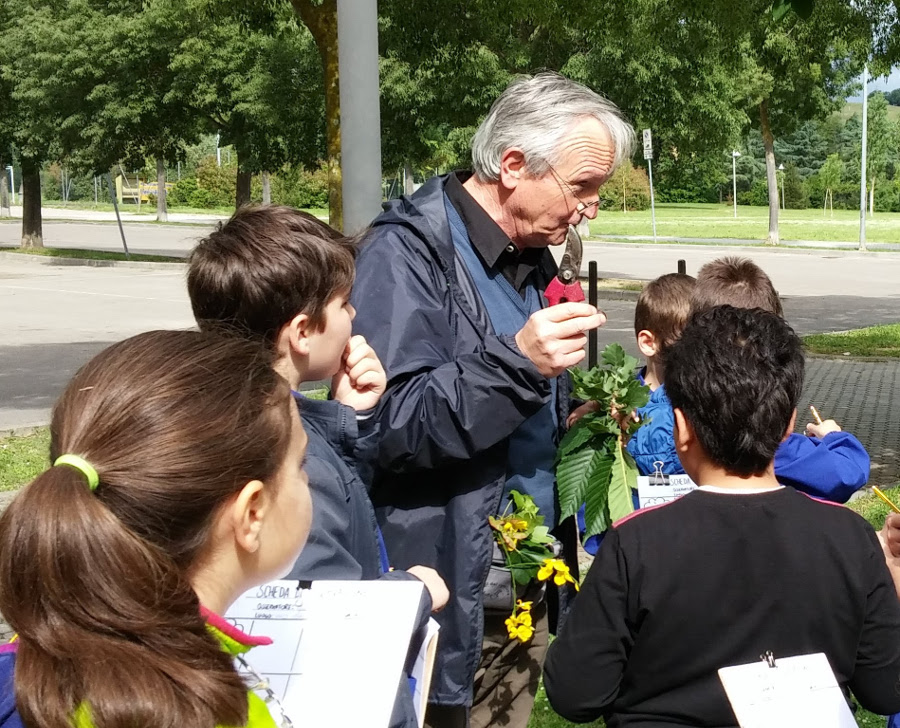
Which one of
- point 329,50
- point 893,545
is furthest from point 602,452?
point 329,50

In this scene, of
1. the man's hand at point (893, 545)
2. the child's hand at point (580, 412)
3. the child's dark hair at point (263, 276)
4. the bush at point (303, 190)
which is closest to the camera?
the child's dark hair at point (263, 276)

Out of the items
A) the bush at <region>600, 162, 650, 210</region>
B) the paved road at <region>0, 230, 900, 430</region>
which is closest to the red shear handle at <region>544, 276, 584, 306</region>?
the paved road at <region>0, 230, 900, 430</region>

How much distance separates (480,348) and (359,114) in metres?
2.74

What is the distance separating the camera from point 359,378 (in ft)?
7.61

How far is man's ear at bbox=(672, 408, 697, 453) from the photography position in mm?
2158

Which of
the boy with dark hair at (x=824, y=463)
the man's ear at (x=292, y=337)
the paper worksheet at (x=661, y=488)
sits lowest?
the paper worksheet at (x=661, y=488)

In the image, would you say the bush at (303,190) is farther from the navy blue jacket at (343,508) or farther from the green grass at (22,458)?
the navy blue jacket at (343,508)

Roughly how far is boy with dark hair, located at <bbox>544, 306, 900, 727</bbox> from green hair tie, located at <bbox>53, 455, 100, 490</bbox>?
1.04 metres

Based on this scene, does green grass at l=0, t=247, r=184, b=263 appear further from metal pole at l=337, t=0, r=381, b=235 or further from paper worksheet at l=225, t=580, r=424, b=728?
paper worksheet at l=225, t=580, r=424, b=728

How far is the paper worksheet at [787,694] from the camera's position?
1.82 meters

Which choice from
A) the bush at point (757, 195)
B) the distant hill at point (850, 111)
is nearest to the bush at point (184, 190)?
the distant hill at point (850, 111)

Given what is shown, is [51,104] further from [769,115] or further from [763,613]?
[763,613]

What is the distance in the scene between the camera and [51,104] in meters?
27.9

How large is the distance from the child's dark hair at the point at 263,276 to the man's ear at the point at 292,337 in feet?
0.04
